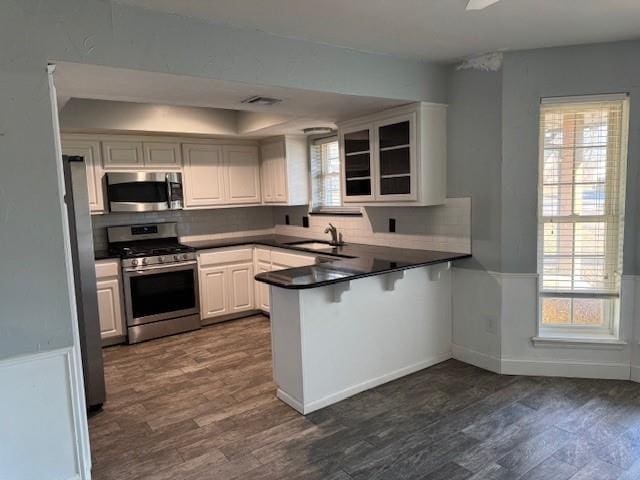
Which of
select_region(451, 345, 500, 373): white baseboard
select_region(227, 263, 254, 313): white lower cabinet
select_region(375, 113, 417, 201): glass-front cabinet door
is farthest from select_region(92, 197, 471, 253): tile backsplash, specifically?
select_region(451, 345, 500, 373): white baseboard

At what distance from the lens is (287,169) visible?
5133mm

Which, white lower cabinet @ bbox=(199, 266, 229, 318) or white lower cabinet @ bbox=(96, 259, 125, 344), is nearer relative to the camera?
white lower cabinet @ bbox=(96, 259, 125, 344)

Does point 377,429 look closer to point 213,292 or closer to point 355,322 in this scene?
point 355,322

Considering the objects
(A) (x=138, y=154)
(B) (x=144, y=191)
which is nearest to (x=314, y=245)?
(B) (x=144, y=191)

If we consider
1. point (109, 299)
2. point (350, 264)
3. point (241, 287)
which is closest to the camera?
point (350, 264)

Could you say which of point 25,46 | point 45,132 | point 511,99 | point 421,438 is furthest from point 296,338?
point 511,99

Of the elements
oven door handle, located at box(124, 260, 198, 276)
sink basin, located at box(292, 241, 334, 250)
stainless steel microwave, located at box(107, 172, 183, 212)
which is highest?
stainless steel microwave, located at box(107, 172, 183, 212)

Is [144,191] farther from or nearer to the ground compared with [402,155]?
nearer to the ground

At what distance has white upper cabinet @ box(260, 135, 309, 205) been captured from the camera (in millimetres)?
5141

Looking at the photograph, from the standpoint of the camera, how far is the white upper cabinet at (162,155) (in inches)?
187

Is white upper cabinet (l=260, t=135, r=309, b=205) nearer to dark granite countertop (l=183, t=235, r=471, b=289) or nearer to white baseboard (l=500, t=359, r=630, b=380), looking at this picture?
dark granite countertop (l=183, t=235, r=471, b=289)

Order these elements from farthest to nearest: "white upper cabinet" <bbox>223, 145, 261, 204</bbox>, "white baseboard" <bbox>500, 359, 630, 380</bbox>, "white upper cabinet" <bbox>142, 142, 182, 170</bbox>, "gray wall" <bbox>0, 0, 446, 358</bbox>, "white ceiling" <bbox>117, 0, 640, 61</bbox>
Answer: "white upper cabinet" <bbox>223, 145, 261, 204</bbox>, "white upper cabinet" <bbox>142, 142, 182, 170</bbox>, "white baseboard" <bbox>500, 359, 630, 380</bbox>, "white ceiling" <bbox>117, 0, 640, 61</bbox>, "gray wall" <bbox>0, 0, 446, 358</bbox>

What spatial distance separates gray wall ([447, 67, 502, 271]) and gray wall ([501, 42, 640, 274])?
0.20 ft

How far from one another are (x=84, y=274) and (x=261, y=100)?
5.49ft
